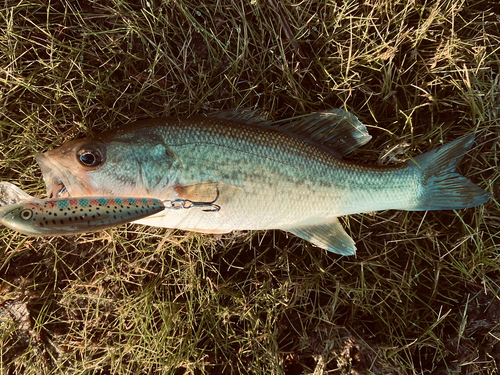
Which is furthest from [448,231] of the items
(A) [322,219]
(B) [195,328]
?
(B) [195,328]

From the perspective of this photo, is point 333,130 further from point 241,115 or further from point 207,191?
point 207,191

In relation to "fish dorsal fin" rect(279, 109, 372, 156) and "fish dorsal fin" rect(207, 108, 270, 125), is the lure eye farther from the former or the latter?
"fish dorsal fin" rect(279, 109, 372, 156)

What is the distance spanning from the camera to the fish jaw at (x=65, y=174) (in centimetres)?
202

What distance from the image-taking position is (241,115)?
2.37 metres

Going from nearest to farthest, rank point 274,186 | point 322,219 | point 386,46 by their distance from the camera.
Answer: point 274,186
point 322,219
point 386,46

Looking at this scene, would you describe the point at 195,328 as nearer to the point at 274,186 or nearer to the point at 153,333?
the point at 153,333

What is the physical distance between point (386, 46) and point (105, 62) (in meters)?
2.28

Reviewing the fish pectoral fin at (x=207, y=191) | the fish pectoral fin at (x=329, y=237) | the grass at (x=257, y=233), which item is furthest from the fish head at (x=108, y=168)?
the fish pectoral fin at (x=329, y=237)

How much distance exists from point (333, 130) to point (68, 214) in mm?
1874

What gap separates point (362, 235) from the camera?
9.02 ft

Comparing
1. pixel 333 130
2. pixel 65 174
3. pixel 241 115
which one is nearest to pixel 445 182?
pixel 333 130

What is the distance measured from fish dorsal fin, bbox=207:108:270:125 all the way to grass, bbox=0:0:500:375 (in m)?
0.32

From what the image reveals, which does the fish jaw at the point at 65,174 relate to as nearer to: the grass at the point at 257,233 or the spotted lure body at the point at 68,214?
the spotted lure body at the point at 68,214

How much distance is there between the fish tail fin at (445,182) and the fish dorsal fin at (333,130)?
488 mm
